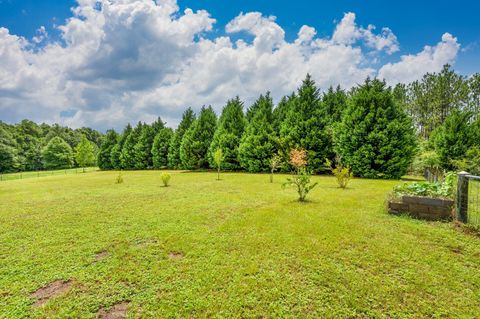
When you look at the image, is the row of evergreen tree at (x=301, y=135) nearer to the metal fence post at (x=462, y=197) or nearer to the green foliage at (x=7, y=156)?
the metal fence post at (x=462, y=197)

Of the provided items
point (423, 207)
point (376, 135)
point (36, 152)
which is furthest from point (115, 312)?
point (36, 152)

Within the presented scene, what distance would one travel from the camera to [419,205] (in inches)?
232

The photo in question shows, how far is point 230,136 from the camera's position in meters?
22.1

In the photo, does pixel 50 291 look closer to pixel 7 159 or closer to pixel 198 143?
pixel 198 143

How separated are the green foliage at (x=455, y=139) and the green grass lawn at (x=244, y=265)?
16.9m

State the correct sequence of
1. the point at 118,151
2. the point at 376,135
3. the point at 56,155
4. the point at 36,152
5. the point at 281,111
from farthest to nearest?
the point at 36,152 < the point at 56,155 < the point at 118,151 < the point at 281,111 < the point at 376,135

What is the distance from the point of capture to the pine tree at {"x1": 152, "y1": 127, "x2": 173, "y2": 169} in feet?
99.5

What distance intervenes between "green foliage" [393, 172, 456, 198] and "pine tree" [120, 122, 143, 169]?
32.4 meters

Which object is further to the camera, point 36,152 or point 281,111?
point 36,152

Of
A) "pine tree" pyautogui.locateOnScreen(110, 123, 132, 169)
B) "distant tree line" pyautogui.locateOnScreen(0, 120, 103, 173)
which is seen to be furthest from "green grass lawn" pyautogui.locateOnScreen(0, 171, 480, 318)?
"distant tree line" pyautogui.locateOnScreen(0, 120, 103, 173)

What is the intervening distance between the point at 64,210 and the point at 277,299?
25.6 ft

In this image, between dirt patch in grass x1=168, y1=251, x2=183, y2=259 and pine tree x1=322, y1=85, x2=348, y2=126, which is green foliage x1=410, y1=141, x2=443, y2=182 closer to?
pine tree x1=322, y1=85, x2=348, y2=126

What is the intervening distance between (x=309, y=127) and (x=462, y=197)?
13936 mm

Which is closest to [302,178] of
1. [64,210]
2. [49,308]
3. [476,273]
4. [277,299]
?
[476,273]
